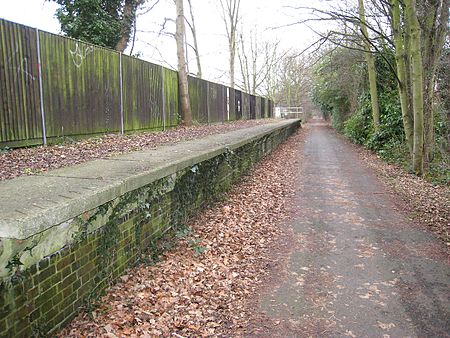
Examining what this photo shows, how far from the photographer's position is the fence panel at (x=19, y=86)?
18.3ft

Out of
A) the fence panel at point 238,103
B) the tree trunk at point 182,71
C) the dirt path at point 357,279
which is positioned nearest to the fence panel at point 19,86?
the dirt path at point 357,279

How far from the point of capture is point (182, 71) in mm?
12828

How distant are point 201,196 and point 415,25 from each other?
6590mm

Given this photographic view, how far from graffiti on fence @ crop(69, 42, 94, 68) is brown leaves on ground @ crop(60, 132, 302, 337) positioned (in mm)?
3940

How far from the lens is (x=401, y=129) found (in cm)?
1334

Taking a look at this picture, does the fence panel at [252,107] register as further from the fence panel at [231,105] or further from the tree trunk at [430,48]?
the tree trunk at [430,48]

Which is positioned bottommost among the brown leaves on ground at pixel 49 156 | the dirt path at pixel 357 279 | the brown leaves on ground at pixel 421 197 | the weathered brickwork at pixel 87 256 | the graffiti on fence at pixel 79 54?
the dirt path at pixel 357 279

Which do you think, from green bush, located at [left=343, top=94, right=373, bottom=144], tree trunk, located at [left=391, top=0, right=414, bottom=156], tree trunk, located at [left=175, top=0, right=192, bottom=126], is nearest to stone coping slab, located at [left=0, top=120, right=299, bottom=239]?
tree trunk, located at [left=391, top=0, right=414, bottom=156]

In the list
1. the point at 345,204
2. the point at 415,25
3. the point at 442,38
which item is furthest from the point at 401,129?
the point at 345,204

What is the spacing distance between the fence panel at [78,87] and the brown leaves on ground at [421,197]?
624 cm

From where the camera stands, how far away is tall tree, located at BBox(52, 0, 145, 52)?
13906mm

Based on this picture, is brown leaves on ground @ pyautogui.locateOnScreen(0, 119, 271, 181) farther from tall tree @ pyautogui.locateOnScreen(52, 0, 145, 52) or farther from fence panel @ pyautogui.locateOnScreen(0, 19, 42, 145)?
tall tree @ pyautogui.locateOnScreen(52, 0, 145, 52)

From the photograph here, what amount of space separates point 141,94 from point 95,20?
627 centimetres

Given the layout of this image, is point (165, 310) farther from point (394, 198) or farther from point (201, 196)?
point (394, 198)
